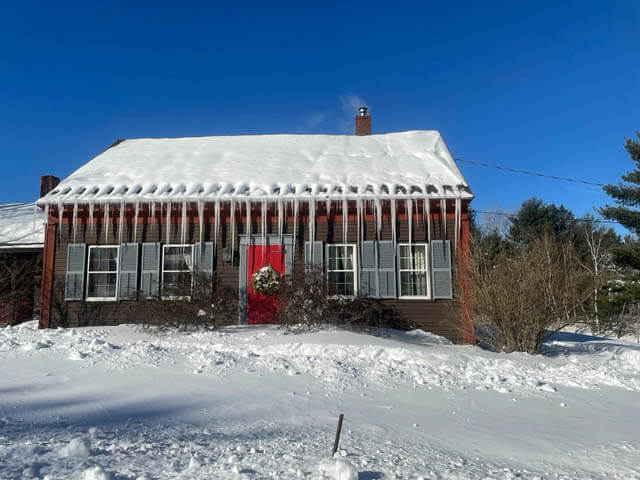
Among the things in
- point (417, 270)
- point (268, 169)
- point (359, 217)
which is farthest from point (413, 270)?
point (268, 169)

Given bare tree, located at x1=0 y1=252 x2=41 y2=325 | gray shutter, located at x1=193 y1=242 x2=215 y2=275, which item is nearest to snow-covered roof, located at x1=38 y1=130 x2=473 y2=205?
gray shutter, located at x1=193 y1=242 x2=215 y2=275

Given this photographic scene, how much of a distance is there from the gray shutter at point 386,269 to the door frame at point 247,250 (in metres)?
1.97

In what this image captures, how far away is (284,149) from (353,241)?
4467mm

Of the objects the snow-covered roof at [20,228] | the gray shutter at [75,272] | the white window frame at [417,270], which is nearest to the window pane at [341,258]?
the white window frame at [417,270]

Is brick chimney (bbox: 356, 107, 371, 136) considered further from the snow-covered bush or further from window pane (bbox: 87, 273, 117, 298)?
window pane (bbox: 87, 273, 117, 298)

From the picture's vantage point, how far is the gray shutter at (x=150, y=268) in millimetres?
10016

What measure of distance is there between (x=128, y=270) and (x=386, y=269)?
5751 mm

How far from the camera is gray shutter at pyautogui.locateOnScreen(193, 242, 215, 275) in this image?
32.6 feet

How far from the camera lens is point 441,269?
967 cm

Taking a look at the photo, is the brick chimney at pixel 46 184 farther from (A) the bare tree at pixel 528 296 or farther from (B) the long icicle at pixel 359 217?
(A) the bare tree at pixel 528 296

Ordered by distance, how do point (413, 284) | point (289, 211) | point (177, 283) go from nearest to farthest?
1. point (177, 283)
2. point (413, 284)
3. point (289, 211)

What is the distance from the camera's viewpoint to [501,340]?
7777 millimetres

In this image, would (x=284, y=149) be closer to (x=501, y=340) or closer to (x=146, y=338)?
(x=146, y=338)

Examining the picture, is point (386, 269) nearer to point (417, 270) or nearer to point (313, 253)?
point (417, 270)
